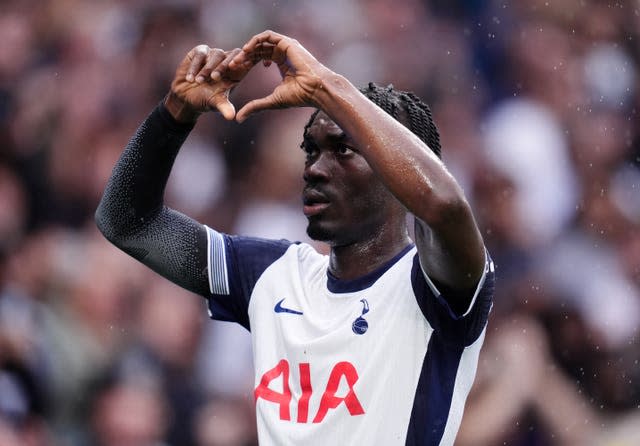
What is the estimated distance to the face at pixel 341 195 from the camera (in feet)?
8.68

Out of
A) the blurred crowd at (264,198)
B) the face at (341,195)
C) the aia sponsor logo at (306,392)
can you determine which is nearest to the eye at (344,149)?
the face at (341,195)

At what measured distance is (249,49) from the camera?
2379 millimetres

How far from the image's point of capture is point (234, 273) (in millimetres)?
2828

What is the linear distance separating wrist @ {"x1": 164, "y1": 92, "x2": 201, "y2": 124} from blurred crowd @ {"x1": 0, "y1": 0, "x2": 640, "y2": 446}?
169cm

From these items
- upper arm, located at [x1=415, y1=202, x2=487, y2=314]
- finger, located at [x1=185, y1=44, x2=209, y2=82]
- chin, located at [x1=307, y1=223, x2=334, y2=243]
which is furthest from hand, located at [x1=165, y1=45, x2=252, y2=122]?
upper arm, located at [x1=415, y1=202, x2=487, y2=314]

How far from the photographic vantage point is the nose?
2650 millimetres

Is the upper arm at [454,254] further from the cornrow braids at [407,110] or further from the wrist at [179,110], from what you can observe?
the wrist at [179,110]

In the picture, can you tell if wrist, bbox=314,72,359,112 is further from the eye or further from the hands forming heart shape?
the eye

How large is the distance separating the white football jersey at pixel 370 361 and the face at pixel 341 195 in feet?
0.40

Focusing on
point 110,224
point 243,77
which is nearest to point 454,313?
point 243,77

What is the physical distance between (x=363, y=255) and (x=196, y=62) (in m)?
0.69

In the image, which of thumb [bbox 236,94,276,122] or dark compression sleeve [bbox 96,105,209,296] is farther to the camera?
dark compression sleeve [bbox 96,105,209,296]

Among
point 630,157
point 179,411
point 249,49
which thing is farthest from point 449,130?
point 249,49

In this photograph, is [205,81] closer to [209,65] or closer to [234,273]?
[209,65]
